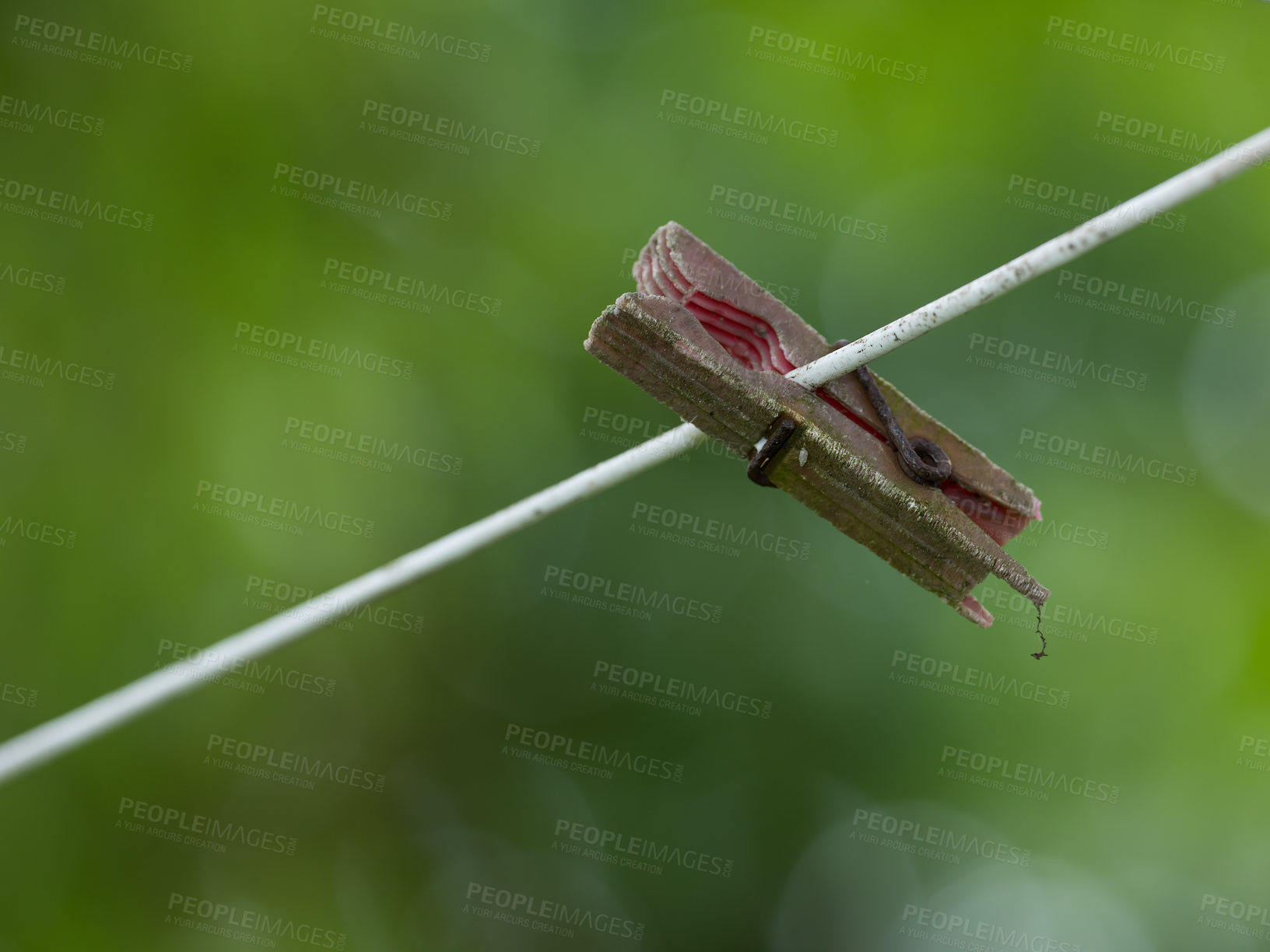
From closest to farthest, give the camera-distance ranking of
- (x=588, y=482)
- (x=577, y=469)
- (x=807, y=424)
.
Answer: (x=807, y=424)
(x=588, y=482)
(x=577, y=469)

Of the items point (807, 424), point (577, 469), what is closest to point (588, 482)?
point (807, 424)

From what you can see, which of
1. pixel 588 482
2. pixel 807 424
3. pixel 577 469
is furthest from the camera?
pixel 577 469

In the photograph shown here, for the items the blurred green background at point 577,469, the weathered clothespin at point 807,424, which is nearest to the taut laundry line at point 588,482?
the weathered clothespin at point 807,424

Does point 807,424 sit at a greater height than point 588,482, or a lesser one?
greater

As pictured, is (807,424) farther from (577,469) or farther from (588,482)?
(577,469)

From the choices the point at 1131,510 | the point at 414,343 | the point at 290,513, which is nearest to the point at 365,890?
the point at 290,513

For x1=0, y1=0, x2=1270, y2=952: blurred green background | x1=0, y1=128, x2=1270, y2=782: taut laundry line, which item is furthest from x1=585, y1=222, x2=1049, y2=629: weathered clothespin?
x1=0, y1=0, x2=1270, y2=952: blurred green background

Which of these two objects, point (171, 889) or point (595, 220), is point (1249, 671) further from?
point (171, 889)
